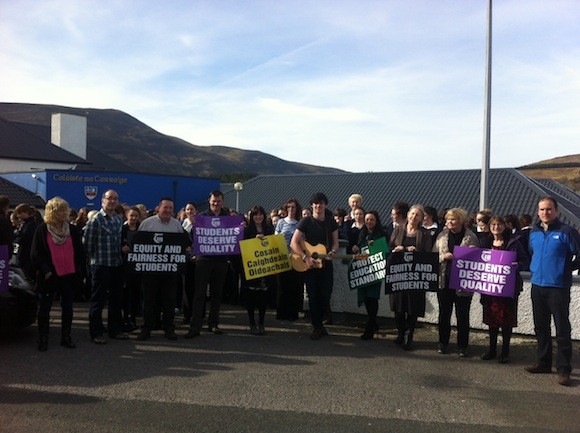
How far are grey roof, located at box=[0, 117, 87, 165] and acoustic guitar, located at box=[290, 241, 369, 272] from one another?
45.7 metres

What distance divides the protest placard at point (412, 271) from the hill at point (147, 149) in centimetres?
13518

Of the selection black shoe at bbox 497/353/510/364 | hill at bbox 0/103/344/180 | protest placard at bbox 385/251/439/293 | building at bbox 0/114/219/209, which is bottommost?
black shoe at bbox 497/353/510/364

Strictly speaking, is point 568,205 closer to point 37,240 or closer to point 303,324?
point 303,324

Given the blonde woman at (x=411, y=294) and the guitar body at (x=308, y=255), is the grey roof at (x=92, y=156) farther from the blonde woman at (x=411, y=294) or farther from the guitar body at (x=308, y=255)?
the blonde woman at (x=411, y=294)

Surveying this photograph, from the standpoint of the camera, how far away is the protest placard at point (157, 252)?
25.0ft

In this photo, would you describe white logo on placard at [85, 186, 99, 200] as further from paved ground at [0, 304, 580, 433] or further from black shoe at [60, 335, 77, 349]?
black shoe at [60, 335, 77, 349]

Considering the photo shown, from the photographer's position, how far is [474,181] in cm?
3828

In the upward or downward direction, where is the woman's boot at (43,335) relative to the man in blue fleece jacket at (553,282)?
downward

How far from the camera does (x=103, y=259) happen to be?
7.50m

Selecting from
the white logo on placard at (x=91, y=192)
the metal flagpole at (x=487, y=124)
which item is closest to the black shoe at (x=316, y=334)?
the metal flagpole at (x=487, y=124)

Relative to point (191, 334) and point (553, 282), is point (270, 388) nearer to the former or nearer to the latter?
point (191, 334)

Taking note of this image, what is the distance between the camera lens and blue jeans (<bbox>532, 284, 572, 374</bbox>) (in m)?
6.10

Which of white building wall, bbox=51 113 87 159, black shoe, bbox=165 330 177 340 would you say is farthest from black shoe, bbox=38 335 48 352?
white building wall, bbox=51 113 87 159

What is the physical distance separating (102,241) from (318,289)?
3.08 metres
